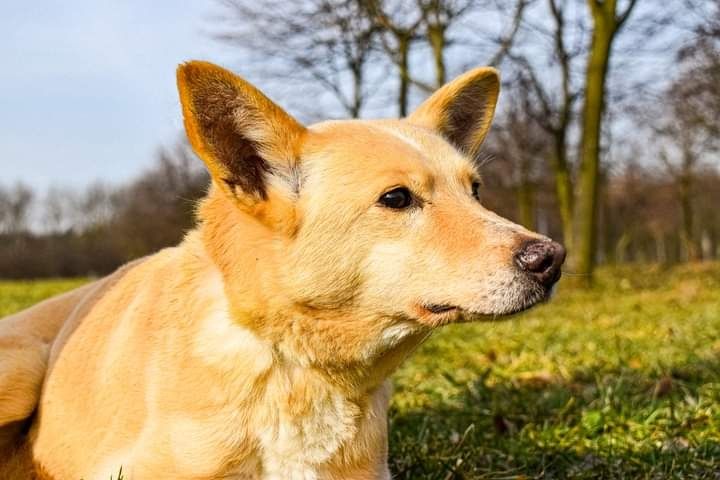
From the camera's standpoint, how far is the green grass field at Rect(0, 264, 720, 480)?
3.79 metres

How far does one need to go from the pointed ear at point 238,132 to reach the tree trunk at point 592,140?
12754 mm

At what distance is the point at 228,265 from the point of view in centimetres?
277

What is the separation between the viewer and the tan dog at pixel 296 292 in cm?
261

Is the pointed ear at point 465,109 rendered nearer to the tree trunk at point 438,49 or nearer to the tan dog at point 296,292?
the tan dog at point 296,292

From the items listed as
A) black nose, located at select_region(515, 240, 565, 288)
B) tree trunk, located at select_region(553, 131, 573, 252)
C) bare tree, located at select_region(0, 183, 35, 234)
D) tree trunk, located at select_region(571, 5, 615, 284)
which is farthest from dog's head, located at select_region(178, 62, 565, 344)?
bare tree, located at select_region(0, 183, 35, 234)

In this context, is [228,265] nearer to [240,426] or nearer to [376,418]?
[240,426]

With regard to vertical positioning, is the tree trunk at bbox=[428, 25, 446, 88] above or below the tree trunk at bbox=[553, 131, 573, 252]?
above

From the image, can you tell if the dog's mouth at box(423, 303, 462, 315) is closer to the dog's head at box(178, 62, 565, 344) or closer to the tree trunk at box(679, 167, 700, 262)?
the dog's head at box(178, 62, 565, 344)

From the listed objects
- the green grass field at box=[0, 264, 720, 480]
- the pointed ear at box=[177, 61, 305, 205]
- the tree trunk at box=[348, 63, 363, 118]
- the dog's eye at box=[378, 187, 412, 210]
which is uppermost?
the tree trunk at box=[348, 63, 363, 118]

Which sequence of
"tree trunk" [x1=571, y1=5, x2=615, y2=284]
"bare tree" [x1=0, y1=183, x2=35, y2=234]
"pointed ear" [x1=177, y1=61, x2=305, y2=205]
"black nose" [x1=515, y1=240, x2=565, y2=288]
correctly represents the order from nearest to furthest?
"black nose" [x1=515, y1=240, x2=565, y2=288] → "pointed ear" [x1=177, y1=61, x2=305, y2=205] → "tree trunk" [x1=571, y1=5, x2=615, y2=284] → "bare tree" [x1=0, y1=183, x2=35, y2=234]

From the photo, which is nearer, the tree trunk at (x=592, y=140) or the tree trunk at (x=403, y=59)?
the tree trunk at (x=592, y=140)

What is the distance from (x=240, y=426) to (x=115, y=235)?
4562 centimetres

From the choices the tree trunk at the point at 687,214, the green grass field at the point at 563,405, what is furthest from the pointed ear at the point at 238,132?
the tree trunk at the point at 687,214

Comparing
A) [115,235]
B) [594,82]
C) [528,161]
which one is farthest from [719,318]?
[115,235]
